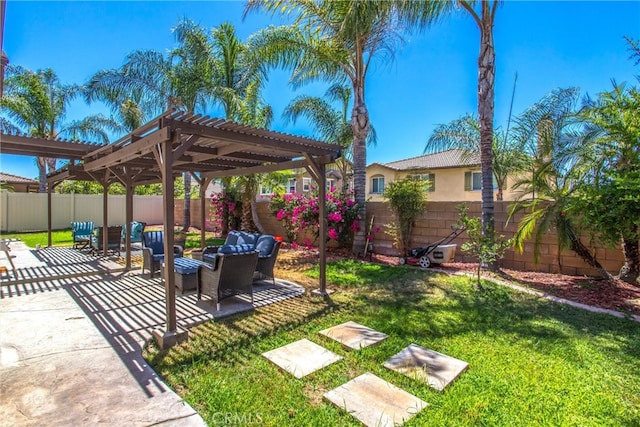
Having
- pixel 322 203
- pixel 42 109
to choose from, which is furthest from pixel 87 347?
pixel 42 109

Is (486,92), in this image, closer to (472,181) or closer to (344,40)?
(344,40)

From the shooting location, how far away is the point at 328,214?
10.2 meters

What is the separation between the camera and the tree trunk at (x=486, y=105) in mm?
7586

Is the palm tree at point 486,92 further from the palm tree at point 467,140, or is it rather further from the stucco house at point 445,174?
the stucco house at point 445,174

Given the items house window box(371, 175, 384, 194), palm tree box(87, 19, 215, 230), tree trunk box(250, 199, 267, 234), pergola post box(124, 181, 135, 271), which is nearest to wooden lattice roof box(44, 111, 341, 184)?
pergola post box(124, 181, 135, 271)

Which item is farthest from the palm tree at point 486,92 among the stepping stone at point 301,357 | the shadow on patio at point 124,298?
the stepping stone at point 301,357

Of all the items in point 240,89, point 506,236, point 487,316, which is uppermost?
point 240,89

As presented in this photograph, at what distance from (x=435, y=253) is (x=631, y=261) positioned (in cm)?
365

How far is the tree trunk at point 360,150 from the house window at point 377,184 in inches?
568

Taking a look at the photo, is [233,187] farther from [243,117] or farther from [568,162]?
[568,162]

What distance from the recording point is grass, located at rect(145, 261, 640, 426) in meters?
2.84

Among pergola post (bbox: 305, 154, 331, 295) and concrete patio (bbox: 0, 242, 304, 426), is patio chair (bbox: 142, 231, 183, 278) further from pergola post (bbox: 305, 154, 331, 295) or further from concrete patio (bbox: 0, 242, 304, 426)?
pergola post (bbox: 305, 154, 331, 295)

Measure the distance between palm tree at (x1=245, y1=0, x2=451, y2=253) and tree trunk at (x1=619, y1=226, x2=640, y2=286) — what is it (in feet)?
19.5

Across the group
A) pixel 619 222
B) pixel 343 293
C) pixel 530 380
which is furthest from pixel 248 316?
pixel 619 222
